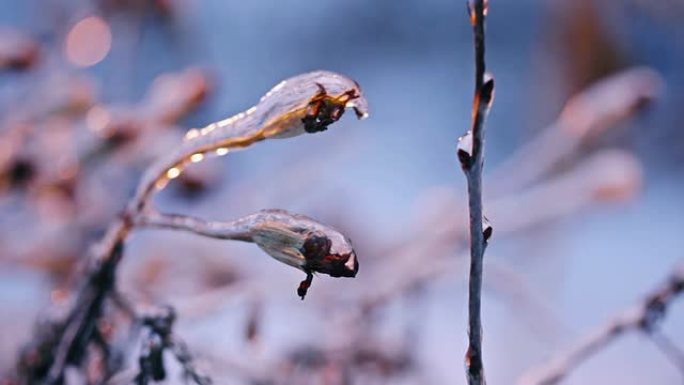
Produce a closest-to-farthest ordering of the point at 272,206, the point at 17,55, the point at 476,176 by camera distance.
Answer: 1. the point at 476,176
2. the point at 17,55
3. the point at 272,206

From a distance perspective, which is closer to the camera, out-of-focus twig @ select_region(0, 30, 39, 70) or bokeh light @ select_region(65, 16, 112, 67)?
out-of-focus twig @ select_region(0, 30, 39, 70)

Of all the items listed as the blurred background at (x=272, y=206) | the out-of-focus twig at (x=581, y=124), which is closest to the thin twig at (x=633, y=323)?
the blurred background at (x=272, y=206)

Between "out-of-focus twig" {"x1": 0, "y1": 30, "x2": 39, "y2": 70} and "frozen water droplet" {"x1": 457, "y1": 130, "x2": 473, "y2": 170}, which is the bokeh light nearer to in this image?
"out-of-focus twig" {"x1": 0, "y1": 30, "x2": 39, "y2": 70}

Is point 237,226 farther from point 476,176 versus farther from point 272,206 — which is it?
point 272,206

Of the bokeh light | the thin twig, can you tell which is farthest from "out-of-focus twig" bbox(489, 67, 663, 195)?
the bokeh light

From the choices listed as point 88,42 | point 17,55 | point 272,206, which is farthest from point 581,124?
point 88,42

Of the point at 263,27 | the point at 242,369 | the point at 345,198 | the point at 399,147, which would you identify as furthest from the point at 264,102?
the point at 263,27

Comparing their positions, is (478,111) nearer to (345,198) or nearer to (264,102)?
Result: (264,102)

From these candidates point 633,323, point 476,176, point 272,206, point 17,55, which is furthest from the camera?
point 272,206
